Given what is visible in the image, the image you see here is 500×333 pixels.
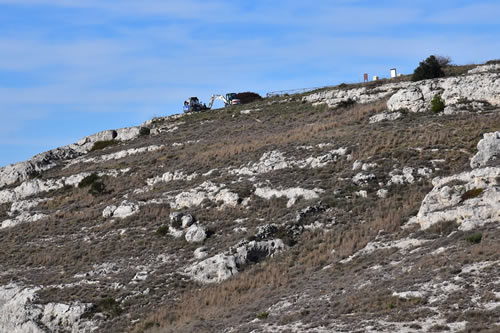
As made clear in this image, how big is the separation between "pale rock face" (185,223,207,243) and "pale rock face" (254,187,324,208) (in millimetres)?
5431

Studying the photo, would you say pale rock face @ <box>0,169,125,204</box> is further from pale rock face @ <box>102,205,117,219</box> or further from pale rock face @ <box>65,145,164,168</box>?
pale rock face @ <box>102,205,117,219</box>

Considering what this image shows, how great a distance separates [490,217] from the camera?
25.8m

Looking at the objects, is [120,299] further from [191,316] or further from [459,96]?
[459,96]

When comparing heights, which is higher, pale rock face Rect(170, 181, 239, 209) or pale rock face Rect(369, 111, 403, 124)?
pale rock face Rect(369, 111, 403, 124)

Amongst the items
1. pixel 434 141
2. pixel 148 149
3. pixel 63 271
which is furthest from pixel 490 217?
pixel 148 149

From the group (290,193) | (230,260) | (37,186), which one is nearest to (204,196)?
(290,193)

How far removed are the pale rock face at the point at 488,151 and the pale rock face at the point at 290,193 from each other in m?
10.0

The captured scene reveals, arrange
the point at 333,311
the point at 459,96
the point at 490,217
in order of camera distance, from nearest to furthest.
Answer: the point at 333,311
the point at 490,217
the point at 459,96

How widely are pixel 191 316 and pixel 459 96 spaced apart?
35066 millimetres

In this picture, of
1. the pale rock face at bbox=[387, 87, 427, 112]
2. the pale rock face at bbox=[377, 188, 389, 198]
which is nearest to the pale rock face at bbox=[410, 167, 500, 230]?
the pale rock face at bbox=[377, 188, 389, 198]

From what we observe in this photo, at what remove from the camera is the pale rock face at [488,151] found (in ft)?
107

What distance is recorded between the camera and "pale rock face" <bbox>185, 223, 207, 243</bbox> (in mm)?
37594

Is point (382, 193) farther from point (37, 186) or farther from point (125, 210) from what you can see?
point (37, 186)

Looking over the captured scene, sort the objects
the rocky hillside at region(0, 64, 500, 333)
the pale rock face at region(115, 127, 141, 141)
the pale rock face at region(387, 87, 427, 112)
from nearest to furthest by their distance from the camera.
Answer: the rocky hillside at region(0, 64, 500, 333)
the pale rock face at region(387, 87, 427, 112)
the pale rock face at region(115, 127, 141, 141)
